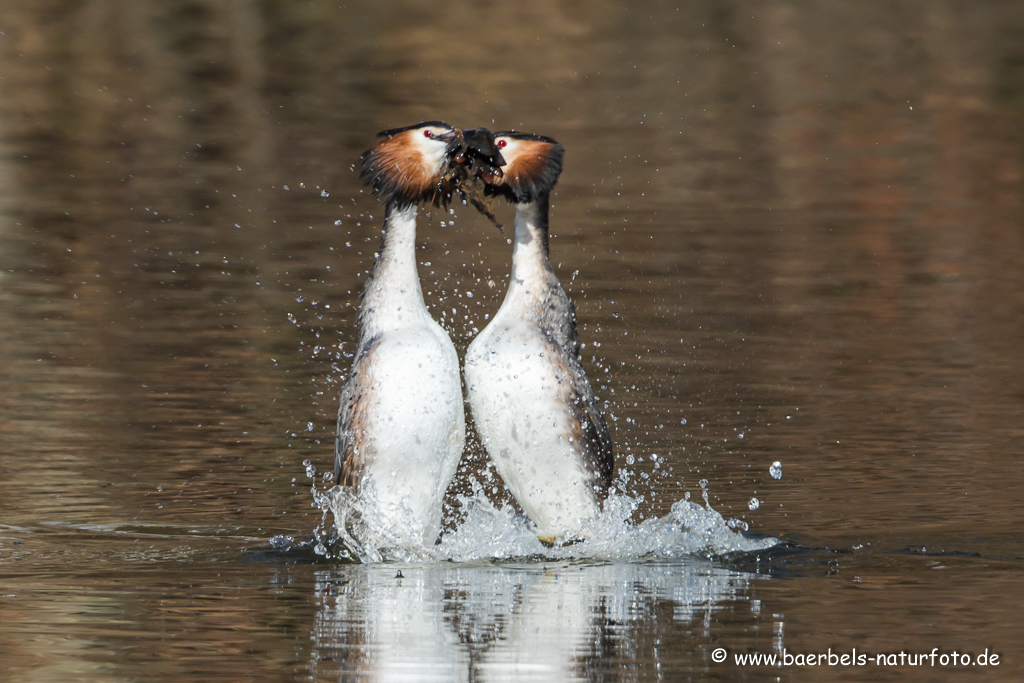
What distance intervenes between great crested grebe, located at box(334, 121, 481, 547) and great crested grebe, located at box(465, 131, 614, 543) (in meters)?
0.19

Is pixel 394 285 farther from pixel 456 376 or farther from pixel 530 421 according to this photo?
pixel 530 421

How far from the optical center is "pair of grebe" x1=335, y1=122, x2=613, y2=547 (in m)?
9.35

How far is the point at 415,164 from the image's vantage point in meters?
9.58

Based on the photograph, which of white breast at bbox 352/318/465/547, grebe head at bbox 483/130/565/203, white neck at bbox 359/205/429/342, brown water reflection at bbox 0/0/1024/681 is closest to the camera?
brown water reflection at bbox 0/0/1024/681

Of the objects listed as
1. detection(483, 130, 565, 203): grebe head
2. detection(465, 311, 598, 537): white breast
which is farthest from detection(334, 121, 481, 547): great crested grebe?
detection(483, 130, 565, 203): grebe head

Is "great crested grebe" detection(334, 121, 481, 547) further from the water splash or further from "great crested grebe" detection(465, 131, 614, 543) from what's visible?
"great crested grebe" detection(465, 131, 614, 543)

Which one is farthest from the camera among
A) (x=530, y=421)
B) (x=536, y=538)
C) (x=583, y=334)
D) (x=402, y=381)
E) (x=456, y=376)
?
(x=583, y=334)

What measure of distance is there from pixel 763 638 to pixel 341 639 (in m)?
1.71

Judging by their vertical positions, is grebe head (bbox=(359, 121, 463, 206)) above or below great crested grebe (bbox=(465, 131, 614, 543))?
above

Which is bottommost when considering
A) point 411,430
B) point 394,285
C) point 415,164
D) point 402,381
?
point 411,430

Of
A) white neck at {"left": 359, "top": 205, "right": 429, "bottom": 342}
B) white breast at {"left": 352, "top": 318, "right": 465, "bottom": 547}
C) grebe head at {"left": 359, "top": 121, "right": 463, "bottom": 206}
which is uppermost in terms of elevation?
grebe head at {"left": 359, "top": 121, "right": 463, "bottom": 206}

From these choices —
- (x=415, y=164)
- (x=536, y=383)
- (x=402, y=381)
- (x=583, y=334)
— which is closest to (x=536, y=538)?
(x=536, y=383)

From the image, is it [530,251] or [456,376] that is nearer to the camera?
[456,376]

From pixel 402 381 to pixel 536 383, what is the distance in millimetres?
694
